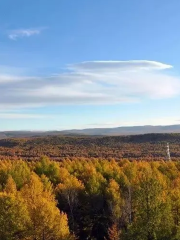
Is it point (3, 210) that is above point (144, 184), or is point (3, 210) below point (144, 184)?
below

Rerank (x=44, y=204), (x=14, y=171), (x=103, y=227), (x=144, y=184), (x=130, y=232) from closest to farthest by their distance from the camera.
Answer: (x=130, y=232) < (x=144, y=184) < (x=44, y=204) < (x=103, y=227) < (x=14, y=171)

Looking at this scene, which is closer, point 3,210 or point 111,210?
point 3,210

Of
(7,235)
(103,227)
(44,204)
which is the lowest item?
(103,227)

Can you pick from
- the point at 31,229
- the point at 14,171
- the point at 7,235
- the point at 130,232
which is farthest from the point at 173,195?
the point at 14,171

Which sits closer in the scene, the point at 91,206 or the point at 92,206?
the point at 91,206

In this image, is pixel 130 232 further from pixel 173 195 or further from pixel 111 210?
pixel 111 210

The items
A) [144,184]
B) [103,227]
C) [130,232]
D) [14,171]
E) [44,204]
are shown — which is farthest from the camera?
[14,171]

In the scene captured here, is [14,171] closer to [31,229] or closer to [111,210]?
[111,210]
